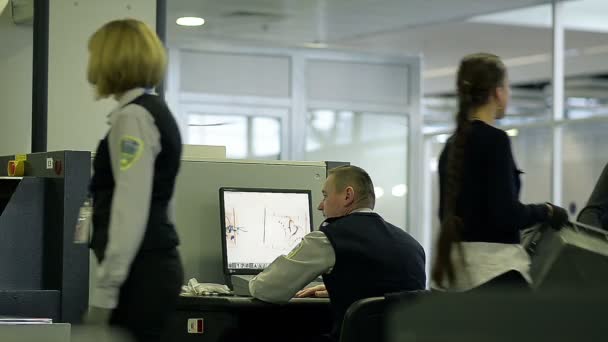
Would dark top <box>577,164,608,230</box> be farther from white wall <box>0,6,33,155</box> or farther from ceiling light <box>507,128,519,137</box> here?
ceiling light <box>507,128,519,137</box>

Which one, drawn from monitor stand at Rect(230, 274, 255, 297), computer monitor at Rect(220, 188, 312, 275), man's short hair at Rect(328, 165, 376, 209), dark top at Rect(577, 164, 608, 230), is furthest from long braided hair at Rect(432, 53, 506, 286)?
computer monitor at Rect(220, 188, 312, 275)

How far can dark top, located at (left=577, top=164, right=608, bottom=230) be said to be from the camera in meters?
2.82

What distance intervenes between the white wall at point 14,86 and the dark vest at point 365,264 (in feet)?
5.93

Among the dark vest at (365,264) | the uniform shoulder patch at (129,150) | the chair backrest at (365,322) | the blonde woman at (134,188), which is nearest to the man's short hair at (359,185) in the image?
the dark vest at (365,264)

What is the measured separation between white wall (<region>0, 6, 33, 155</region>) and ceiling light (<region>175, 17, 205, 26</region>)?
428 centimetres

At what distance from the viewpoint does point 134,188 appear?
2.29 m

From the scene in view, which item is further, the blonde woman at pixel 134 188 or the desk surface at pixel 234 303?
the desk surface at pixel 234 303

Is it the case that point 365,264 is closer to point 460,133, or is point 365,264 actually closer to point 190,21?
point 460,133

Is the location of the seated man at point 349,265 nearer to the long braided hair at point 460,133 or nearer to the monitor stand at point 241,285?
the monitor stand at point 241,285

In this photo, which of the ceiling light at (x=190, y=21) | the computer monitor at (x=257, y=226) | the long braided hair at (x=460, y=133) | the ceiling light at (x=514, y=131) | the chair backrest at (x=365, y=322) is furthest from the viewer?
the ceiling light at (x=190, y=21)

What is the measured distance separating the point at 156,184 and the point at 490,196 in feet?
2.42

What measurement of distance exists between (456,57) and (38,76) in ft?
24.7

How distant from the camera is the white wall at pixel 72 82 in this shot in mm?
4234

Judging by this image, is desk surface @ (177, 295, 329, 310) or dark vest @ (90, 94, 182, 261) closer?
dark vest @ (90, 94, 182, 261)
